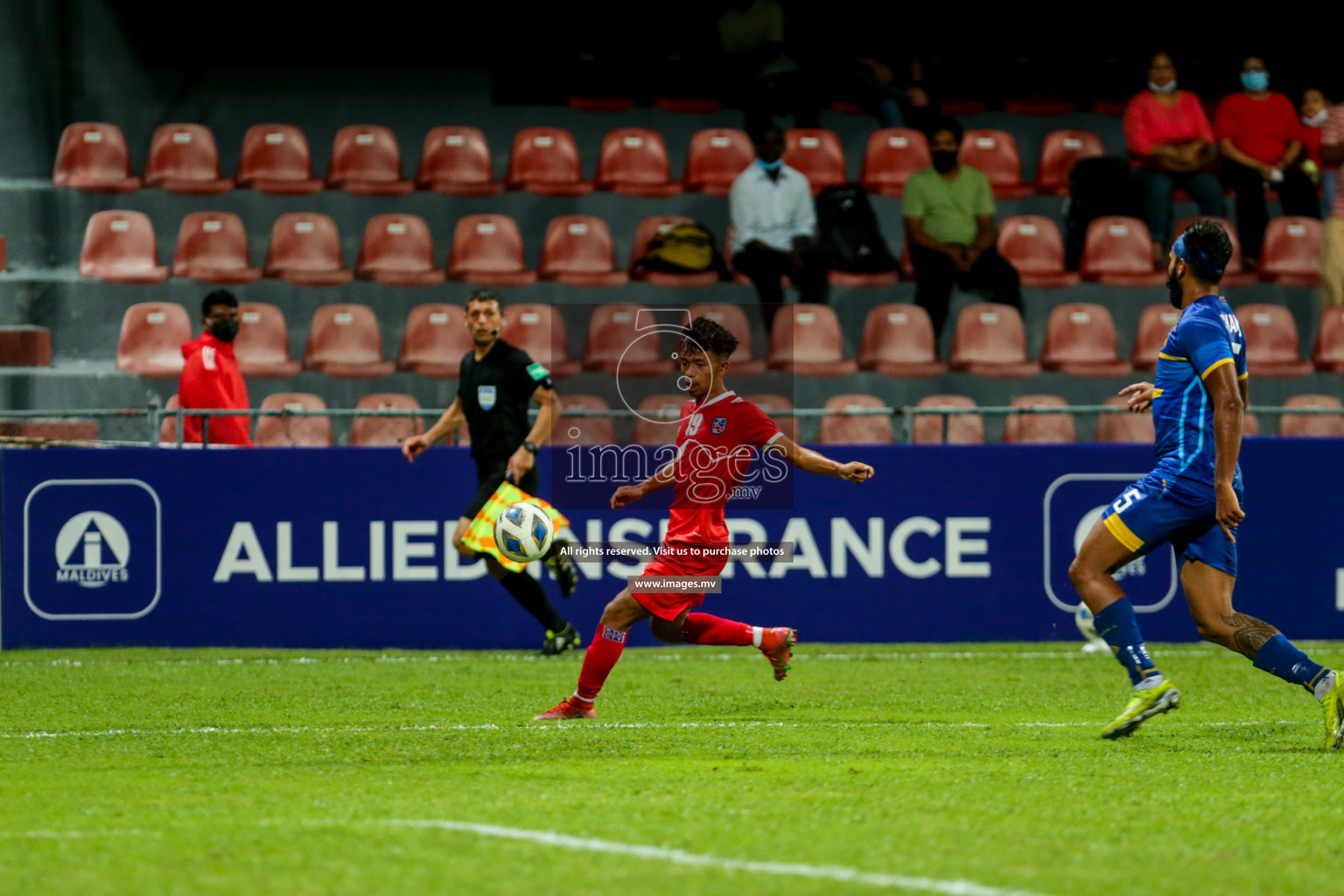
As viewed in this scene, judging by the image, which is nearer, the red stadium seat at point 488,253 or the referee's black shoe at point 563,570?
the referee's black shoe at point 563,570

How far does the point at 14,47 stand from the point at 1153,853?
15087 millimetres

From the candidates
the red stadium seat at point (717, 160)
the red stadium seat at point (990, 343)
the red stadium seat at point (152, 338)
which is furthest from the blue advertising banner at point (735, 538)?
the red stadium seat at point (717, 160)

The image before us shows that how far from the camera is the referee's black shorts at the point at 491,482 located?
1046cm

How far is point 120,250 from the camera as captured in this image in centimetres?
1544

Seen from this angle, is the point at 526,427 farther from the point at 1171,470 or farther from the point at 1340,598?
the point at 1340,598

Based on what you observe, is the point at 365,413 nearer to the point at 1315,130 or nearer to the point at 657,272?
the point at 657,272

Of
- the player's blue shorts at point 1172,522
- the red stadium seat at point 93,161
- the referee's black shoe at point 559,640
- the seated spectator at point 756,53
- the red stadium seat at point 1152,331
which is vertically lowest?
the referee's black shoe at point 559,640

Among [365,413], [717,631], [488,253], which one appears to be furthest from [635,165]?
[717,631]

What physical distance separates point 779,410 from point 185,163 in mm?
7387

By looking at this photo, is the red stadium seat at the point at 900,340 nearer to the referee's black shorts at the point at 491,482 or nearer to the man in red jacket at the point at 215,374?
the referee's black shorts at the point at 491,482

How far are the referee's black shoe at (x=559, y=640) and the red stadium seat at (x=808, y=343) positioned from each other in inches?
163

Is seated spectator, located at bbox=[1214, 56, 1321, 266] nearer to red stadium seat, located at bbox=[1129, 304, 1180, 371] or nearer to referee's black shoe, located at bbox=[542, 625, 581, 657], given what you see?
red stadium seat, located at bbox=[1129, 304, 1180, 371]

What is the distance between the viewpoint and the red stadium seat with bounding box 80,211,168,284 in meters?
15.3

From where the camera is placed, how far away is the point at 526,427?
10.7 meters
